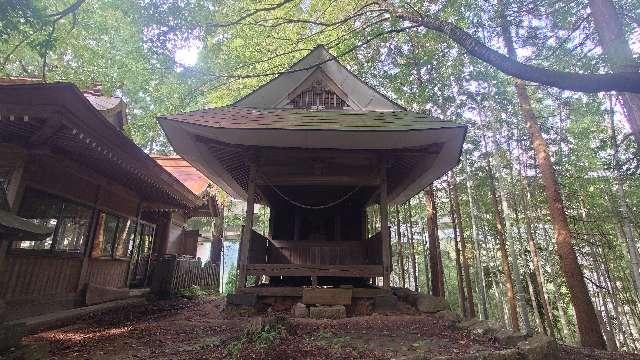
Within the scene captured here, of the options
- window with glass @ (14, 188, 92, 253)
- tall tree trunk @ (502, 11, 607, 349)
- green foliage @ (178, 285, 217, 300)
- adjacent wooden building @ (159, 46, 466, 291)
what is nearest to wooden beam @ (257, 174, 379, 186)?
adjacent wooden building @ (159, 46, 466, 291)

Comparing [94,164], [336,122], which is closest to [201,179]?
[94,164]

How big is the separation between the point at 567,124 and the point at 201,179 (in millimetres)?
19503

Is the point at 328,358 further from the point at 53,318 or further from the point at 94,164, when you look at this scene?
the point at 94,164

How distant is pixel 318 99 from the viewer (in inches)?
→ 410

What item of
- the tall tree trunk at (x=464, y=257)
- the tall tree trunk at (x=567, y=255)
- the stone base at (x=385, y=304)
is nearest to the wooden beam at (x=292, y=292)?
the stone base at (x=385, y=304)

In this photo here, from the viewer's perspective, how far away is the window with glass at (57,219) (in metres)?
7.16

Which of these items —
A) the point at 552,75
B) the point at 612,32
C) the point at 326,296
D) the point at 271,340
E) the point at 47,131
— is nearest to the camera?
the point at 552,75

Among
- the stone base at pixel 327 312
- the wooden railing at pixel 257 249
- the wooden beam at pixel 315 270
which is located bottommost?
the stone base at pixel 327 312

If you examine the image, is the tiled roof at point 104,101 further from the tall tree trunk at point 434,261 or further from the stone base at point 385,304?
the tall tree trunk at point 434,261

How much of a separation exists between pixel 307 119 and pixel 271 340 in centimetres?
499

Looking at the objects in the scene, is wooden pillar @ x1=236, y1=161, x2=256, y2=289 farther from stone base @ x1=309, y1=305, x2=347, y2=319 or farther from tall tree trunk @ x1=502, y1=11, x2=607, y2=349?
tall tree trunk @ x1=502, y1=11, x2=607, y2=349

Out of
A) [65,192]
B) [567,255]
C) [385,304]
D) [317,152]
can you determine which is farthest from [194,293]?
[567,255]

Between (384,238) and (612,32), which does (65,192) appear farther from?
(612,32)

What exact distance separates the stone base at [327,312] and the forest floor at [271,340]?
1.73ft
